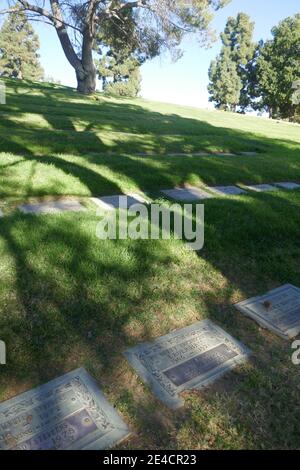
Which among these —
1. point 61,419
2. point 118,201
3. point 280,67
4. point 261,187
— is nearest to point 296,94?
point 280,67

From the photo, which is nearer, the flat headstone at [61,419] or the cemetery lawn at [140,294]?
the flat headstone at [61,419]

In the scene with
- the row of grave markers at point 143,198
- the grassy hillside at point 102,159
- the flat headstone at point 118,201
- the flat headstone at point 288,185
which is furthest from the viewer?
the flat headstone at point 288,185

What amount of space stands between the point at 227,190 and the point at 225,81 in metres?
50.7

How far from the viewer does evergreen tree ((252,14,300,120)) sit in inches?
1716

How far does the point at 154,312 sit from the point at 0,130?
6.50m

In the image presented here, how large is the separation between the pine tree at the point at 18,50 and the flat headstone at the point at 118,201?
214 ft

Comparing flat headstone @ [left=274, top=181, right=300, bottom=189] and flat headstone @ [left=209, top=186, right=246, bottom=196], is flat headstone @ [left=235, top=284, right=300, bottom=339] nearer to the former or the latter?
flat headstone @ [left=209, top=186, right=246, bottom=196]

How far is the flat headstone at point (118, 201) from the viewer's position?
15.8ft

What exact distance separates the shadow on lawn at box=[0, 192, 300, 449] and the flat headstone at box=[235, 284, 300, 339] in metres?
0.10

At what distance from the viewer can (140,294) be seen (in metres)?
3.10

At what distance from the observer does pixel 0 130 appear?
25.2 feet

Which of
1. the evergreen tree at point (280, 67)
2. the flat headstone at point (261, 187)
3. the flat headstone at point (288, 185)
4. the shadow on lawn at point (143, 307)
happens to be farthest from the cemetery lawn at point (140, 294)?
the evergreen tree at point (280, 67)

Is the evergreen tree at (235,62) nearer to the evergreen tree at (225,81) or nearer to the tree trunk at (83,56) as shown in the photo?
the evergreen tree at (225,81)
